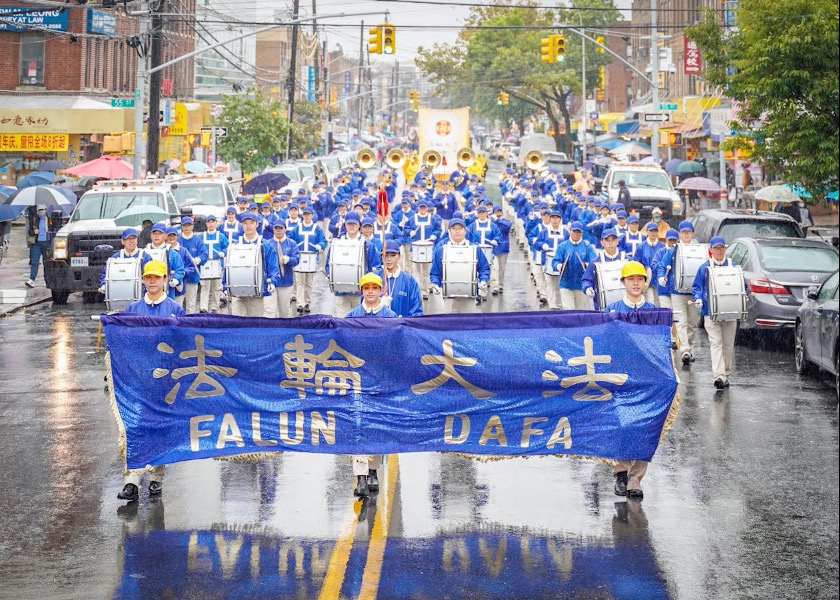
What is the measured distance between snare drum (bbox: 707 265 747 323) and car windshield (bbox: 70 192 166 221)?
14.1 metres

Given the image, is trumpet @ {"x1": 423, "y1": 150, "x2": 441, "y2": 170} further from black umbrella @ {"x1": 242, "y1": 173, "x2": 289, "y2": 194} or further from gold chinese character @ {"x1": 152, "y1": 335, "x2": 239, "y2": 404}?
gold chinese character @ {"x1": 152, "y1": 335, "x2": 239, "y2": 404}

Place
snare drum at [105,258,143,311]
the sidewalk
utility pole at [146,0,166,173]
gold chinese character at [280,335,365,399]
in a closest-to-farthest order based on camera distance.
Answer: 1. gold chinese character at [280,335,365,399]
2. snare drum at [105,258,143,311]
3. the sidewalk
4. utility pole at [146,0,166,173]

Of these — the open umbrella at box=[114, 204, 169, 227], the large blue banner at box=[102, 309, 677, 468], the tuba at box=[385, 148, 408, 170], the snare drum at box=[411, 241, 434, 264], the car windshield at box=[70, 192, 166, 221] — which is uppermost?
the tuba at box=[385, 148, 408, 170]

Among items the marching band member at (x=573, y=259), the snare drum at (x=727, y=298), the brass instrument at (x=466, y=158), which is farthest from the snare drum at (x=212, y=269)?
the brass instrument at (x=466, y=158)

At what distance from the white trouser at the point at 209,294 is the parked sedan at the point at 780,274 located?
8.53 meters

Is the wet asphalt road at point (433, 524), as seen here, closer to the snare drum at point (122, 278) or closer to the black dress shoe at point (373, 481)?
the black dress shoe at point (373, 481)

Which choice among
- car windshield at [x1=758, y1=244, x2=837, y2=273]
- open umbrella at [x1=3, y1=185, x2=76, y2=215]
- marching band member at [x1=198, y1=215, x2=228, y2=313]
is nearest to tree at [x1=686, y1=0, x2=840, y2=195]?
car windshield at [x1=758, y1=244, x2=837, y2=273]

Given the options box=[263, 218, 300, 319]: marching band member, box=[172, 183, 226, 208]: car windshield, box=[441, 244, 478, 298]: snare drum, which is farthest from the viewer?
box=[172, 183, 226, 208]: car windshield

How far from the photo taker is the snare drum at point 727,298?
15477 mm

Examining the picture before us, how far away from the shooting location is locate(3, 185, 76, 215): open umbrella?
87.8 feet

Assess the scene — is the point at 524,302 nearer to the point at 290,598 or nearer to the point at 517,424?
the point at 517,424

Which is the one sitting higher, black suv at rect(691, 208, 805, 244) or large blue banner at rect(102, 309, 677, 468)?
black suv at rect(691, 208, 805, 244)

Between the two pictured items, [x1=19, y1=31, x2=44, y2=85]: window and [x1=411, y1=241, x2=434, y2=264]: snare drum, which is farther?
[x1=19, y1=31, x2=44, y2=85]: window

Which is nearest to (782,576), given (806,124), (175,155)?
(806,124)
